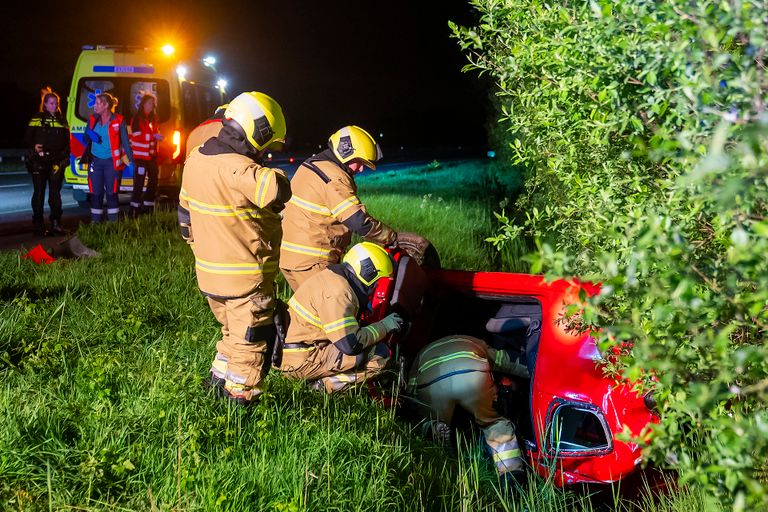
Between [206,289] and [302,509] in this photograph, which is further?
[206,289]

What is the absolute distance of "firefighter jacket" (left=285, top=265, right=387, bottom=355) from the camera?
430 cm

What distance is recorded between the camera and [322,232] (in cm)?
544

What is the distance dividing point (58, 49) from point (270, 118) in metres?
44.2

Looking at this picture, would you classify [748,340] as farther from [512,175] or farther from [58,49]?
[58,49]

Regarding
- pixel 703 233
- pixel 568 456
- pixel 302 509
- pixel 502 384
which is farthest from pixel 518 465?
pixel 703 233

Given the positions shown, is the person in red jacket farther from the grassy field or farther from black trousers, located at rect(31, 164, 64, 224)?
the grassy field

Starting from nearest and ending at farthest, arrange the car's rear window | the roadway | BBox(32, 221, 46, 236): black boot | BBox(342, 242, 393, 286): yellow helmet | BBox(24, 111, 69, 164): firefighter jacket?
1. BBox(342, 242, 393, 286): yellow helmet
2. BBox(24, 111, 69, 164): firefighter jacket
3. the roadway
4. BBox(32, 221, 46, 236): black boot
5. the car's rear window

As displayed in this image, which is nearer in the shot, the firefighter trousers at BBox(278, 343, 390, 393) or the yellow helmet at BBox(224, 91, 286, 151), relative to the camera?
the yellow helmet at BBox(224, 91, 286, 151)

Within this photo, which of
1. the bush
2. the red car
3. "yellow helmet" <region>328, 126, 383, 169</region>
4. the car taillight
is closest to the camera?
the bush

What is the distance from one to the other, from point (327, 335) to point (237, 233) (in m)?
0.82

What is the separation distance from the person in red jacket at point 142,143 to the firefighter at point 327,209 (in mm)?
5187

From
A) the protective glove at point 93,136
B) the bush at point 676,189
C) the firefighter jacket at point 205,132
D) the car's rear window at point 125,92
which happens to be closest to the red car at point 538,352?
the bush at point 676,189

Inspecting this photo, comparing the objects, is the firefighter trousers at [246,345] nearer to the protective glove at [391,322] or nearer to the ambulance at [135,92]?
the protective glove at [391,322]

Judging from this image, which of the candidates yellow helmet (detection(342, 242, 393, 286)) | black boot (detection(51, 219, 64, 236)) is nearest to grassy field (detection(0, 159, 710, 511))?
yellow helmet (detection(342, 242, 393, 286))
